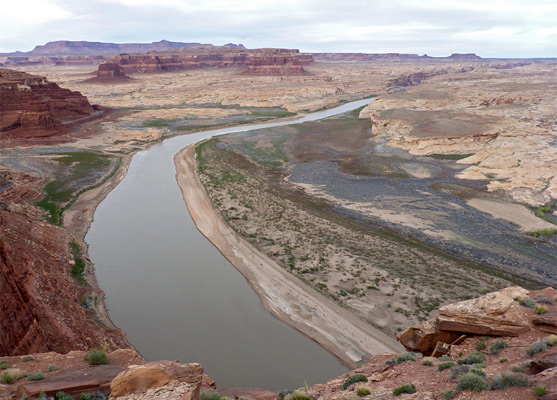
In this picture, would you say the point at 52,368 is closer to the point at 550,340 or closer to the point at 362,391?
the point at 362,391

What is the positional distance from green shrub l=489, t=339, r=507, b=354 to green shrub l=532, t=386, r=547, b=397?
288 cm

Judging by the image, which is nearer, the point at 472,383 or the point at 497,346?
the point at 472,383

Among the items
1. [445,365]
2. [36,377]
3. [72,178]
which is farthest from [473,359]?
[72,178]

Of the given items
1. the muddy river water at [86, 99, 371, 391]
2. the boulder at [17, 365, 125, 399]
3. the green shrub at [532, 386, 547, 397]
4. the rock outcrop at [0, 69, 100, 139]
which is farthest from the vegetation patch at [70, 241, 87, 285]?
the rock outcrop at [0, 69, 100, 139]

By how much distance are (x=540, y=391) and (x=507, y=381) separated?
31.0 inches

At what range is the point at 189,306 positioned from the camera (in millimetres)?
19547

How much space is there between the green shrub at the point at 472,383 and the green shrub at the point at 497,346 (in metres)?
2.14

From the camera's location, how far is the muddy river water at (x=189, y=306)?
51.1 feet

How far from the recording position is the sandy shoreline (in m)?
16.2

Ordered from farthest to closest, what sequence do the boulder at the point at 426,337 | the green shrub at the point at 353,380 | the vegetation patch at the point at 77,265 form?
the vegetation patch at the point at 77,265, the boulder at the point at 426,337, the green shrub at the point at 353,380

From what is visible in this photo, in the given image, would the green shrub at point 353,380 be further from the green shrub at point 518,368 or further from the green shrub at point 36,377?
the green shrub at point 36,377

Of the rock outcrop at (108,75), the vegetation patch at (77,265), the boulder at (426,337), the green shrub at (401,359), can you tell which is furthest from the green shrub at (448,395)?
the rock outcrop at (108,75)

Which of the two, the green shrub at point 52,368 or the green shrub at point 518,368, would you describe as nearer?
the green shrub at point 518,368

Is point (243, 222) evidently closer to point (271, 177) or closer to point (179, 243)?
point (179, 243)
